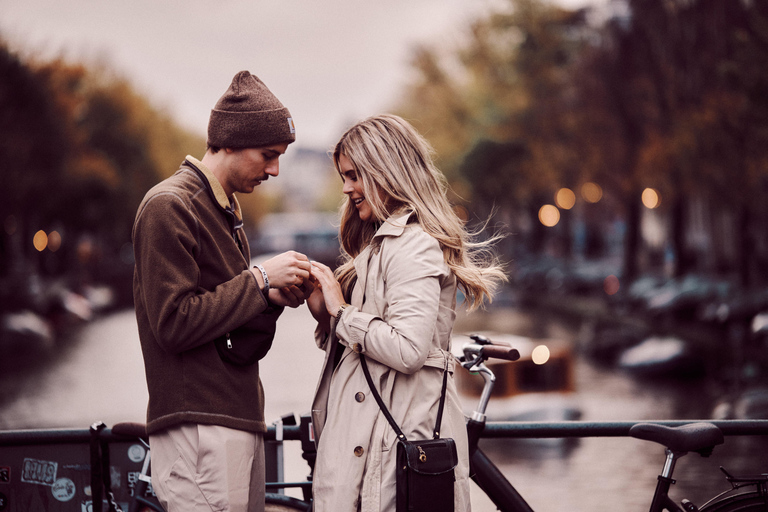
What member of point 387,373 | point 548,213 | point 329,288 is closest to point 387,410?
point 387,373

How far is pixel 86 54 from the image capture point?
35.2m

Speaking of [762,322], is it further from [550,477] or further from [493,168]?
[493,168]

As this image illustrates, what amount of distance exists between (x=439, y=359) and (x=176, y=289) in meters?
0.82

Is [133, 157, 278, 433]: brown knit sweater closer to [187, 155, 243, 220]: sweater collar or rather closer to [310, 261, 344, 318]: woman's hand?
[187, 155, 243, 220]: sweater collar

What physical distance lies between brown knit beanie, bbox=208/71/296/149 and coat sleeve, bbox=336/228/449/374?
1.65 ft

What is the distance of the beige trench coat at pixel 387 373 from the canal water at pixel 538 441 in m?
0.90

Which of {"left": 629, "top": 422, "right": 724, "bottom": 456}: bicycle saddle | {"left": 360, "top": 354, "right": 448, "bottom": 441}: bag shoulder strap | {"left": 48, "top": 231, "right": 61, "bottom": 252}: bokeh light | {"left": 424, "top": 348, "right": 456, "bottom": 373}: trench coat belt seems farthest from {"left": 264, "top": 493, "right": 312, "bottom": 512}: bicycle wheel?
{"left": 48, "top": 231, "right": 61, "bottom": 252}: bokeh light

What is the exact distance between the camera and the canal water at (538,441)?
6.84 meters

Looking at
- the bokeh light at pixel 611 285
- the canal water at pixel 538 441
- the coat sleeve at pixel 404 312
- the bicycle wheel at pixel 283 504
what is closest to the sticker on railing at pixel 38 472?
the bicycle wheel at pixel 283 504

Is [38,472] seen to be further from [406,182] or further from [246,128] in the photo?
[406,182]

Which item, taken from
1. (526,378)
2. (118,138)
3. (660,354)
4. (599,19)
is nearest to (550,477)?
(526,378)

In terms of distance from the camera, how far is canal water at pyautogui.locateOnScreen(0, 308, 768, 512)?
684 centimetres

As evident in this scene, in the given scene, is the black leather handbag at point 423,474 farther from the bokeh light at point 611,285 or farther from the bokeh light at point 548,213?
the bokeh light at point 548,213

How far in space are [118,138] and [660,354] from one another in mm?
28345
